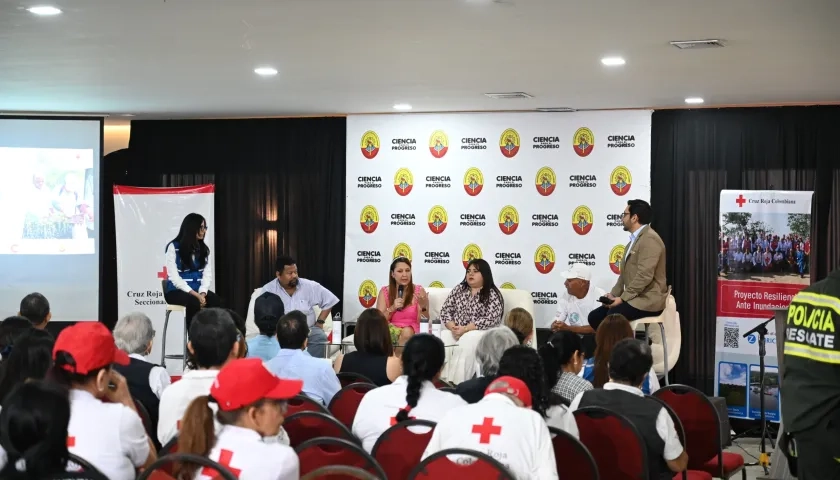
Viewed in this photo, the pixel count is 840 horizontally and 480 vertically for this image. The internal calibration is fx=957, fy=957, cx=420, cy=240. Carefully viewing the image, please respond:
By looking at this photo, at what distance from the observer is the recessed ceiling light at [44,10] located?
5551 mm

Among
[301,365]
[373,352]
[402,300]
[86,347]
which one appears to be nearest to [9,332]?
[301,365]

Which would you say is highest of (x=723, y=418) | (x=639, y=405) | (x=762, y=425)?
(x=639, y=405)

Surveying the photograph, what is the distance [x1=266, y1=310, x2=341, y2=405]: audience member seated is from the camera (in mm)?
4789

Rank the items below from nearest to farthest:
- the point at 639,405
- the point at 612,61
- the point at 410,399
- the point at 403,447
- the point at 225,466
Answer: the point at 225,466, the point at 403,447, the point at 410,399, the point at 639,405, the point at 612,61

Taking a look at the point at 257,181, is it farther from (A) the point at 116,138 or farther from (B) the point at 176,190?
(A) the point at 116,138

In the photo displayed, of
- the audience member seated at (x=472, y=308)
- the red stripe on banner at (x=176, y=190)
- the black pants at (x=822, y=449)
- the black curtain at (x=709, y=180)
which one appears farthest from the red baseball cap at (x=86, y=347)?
the red stripe on banner at (x=176, y=190)

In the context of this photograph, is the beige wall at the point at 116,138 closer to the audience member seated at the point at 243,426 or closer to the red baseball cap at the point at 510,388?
the red baseball cap at the point at 510,388

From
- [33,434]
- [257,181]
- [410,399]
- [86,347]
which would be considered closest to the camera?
[33,434]

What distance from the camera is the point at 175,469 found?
8.96 feet

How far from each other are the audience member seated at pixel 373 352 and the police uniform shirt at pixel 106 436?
2140mm

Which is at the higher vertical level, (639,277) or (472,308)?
(639,277)

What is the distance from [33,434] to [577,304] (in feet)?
22.6

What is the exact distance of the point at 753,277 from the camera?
327 inches

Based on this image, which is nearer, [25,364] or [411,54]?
[25,364]
